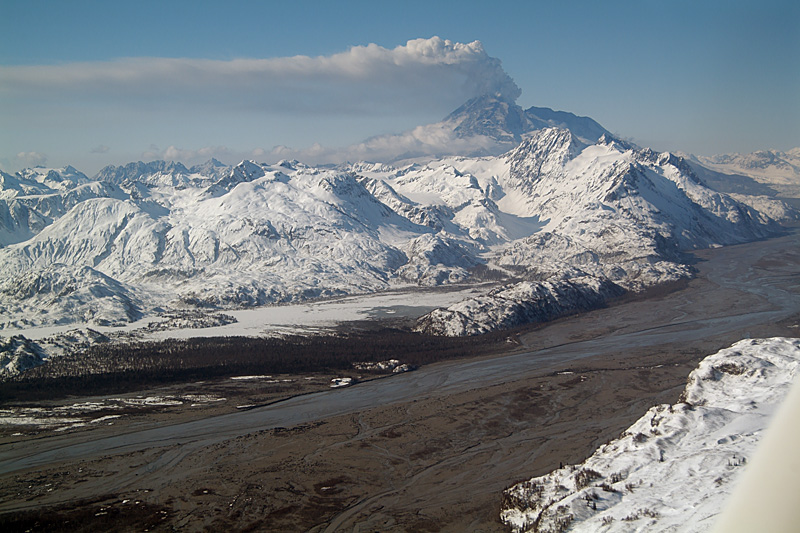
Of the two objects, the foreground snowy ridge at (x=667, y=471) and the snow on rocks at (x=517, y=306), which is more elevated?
the snow on rocks at (x=517, y=306)

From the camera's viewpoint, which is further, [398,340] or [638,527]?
[398,340]

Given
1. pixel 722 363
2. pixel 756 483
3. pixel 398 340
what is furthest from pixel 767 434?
pixel 398 340

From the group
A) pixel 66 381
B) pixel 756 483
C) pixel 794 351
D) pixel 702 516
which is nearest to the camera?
pixel 756 483

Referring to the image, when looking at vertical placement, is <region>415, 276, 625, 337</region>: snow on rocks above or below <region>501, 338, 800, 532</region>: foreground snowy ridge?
above

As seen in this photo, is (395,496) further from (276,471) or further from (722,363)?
(722,363)

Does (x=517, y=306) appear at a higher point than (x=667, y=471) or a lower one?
higher

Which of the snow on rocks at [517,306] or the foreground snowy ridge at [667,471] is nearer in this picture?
the foreground snowy ridge at [667,471]

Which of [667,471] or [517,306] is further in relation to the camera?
[517,306]

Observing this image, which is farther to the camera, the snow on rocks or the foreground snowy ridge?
the snow on rocks
